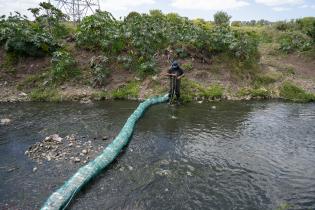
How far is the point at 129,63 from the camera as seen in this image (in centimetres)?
1853

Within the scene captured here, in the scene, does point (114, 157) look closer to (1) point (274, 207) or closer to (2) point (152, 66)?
(1) point (274, 207)

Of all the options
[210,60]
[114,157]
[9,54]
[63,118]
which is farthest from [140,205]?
[9,54]

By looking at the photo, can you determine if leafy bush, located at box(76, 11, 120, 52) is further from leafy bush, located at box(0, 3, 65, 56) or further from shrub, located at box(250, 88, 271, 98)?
shrub, located at box(250, 88, 271, 98)

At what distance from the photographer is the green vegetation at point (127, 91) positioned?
16.5 meters

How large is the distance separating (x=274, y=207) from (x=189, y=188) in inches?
78.1

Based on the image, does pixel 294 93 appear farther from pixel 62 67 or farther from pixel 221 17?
pixel 221 17

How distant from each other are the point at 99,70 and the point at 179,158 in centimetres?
933

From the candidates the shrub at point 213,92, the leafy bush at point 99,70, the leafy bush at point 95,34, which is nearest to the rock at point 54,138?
the leafy bush at point 99,70

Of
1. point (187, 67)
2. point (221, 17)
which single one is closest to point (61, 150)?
point (187, 67)

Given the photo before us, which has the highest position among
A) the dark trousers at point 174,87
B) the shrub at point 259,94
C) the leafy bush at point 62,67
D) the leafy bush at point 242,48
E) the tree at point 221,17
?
the tree at point 221,17

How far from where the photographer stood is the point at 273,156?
32.2 feet

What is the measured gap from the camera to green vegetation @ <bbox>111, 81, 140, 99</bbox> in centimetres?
1647

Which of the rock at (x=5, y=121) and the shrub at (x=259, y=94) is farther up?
the shrub at (x=259, y=94)

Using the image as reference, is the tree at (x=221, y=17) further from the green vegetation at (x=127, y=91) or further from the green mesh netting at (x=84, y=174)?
the green mesh netting at (x=84, y=174)
